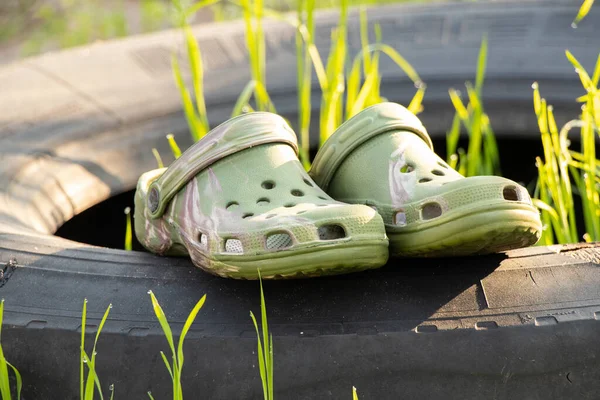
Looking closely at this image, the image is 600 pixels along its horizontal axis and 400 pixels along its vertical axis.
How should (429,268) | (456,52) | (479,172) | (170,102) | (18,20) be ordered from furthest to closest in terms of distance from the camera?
1. (18,20)
2. (456,52)
3. (170,102)
4. (479,172)
5. (429,268)

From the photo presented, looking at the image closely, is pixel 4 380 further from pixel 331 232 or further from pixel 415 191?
pixel 415 191

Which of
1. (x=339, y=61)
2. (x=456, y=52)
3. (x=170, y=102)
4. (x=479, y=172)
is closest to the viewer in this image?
(x=339, y=61)

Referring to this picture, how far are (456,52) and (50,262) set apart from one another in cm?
122

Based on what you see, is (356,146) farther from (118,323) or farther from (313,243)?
(118,323)

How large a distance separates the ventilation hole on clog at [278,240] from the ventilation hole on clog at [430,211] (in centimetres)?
16

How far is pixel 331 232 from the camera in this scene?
0.88 m

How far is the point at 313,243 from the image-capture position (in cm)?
83

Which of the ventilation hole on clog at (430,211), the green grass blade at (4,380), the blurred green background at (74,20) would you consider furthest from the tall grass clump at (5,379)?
the blurred green background at (74,20)

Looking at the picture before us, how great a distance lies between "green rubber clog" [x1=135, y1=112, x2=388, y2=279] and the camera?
2.75 feet

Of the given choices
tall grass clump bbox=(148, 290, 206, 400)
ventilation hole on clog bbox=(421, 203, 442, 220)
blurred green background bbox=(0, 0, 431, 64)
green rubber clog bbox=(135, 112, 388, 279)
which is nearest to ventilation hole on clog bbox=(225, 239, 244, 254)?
green rubber clog bbox=(135, 112, 388, 279)

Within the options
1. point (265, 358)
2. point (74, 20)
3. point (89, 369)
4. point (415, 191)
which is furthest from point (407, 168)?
point (74, 20)

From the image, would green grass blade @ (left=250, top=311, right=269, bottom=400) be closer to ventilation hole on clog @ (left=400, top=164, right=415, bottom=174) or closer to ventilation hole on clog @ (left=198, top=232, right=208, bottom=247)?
ventilation hole on clog @ (left=198, top=232, right=208, bottom=247)

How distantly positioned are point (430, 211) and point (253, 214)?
0.20 meters

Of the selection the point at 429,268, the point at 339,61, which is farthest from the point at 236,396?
the point at 339,61
